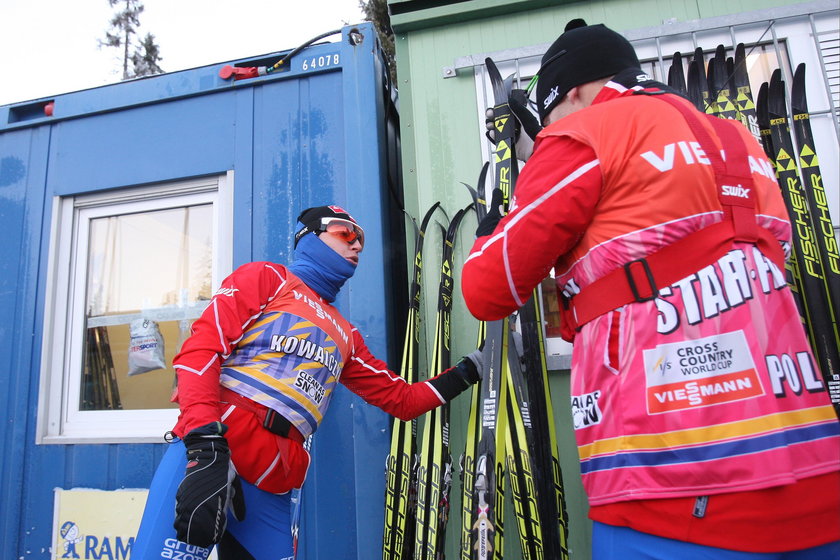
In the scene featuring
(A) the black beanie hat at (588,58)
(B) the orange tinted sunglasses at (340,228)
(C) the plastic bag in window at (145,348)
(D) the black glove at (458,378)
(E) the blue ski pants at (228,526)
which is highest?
(A) the black beanie hat at (588,58)

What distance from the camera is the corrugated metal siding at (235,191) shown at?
2.43 m

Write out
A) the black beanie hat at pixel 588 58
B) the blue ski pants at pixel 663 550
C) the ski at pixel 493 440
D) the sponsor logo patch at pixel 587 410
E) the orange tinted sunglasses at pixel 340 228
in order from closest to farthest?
the blue ski pants at pixel 663 550 → the sponsor logo patch at pixel 587 410 → the black beanie hat at pixel 588 58 → the ski at pixel 493 440 → the orange tinted sunglasses at pixel 340 228

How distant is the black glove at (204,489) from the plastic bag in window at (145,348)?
68.8 inches

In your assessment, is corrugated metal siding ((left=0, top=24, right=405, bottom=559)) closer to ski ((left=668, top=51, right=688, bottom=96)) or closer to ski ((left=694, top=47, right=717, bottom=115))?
ski ((left=668, top=51, right=688, bottom=96))

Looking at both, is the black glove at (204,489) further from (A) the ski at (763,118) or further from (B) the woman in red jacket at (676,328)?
(A) the ski at (763,118)

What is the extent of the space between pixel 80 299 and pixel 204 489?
2.30 metres

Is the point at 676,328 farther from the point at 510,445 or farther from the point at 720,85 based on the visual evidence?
the point at 720,85

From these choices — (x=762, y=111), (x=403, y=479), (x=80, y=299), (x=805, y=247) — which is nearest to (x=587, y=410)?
(x=403, y=479)

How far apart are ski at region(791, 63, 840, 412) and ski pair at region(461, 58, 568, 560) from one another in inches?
43.7

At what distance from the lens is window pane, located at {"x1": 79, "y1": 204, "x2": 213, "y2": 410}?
2.88 meters

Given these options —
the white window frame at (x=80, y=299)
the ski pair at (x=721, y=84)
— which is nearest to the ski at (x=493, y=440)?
the ski pair at (x=721, y=84)

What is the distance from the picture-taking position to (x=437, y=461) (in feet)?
6.83

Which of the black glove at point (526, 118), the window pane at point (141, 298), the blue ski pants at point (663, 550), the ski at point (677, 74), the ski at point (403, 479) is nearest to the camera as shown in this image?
the blue ski pants at point (663, 550)

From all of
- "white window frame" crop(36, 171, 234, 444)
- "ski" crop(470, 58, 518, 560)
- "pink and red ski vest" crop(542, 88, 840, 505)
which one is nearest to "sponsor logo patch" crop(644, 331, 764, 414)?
"pink and red ski vest" crop(542, 88, 840, 505)
